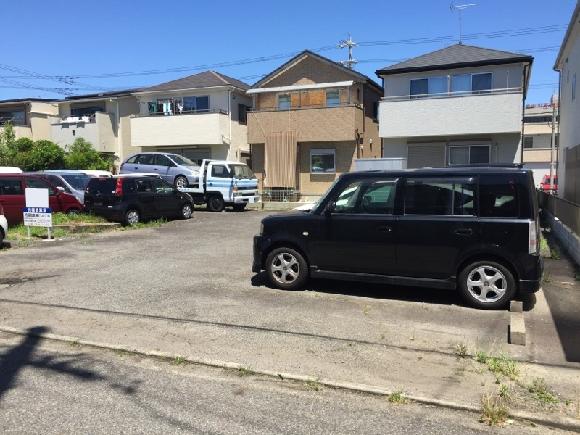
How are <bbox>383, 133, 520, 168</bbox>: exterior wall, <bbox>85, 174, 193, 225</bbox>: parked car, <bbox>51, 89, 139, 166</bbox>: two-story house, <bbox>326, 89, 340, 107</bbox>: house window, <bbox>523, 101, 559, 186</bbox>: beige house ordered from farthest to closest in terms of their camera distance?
<bbox>523, 101, 559, 186</bbox>: beige house
<bbox>51, 89, 139, 166</bbox>: two-story house
<bbox>326, 89, 340, 107</bbox>: house window
<bbox>383, 133, 520, 168</bbox>: exterior wall
<bbox>85, 174, 193, 225</bbox>: parked car

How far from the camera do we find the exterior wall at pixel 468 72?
71.8 ft

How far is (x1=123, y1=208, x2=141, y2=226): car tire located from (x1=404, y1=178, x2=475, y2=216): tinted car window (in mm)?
11514

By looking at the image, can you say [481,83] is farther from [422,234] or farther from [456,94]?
[422,234]

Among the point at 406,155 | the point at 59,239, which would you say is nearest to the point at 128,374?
the point at 59,239

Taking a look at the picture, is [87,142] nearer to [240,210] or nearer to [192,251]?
[240,210]

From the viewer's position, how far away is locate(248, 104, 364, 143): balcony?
83.5 ft

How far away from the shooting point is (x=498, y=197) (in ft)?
21.7

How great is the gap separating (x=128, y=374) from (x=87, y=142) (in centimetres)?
3049

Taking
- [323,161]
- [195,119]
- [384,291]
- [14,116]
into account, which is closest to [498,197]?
[384,291]

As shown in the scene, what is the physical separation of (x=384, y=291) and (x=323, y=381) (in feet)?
10.9

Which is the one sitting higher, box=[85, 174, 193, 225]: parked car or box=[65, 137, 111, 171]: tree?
box=[65, 137, 111, 171]: tree

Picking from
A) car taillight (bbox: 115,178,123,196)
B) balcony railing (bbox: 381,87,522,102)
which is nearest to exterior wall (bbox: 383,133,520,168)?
balcony railing (bbox: 381,87,522,102)

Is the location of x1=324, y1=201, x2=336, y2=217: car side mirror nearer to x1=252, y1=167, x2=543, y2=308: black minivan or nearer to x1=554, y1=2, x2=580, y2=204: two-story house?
x1=252, y1=167, x2=543, y2=308: black minivan

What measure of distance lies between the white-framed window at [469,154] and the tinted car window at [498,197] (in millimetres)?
17151
